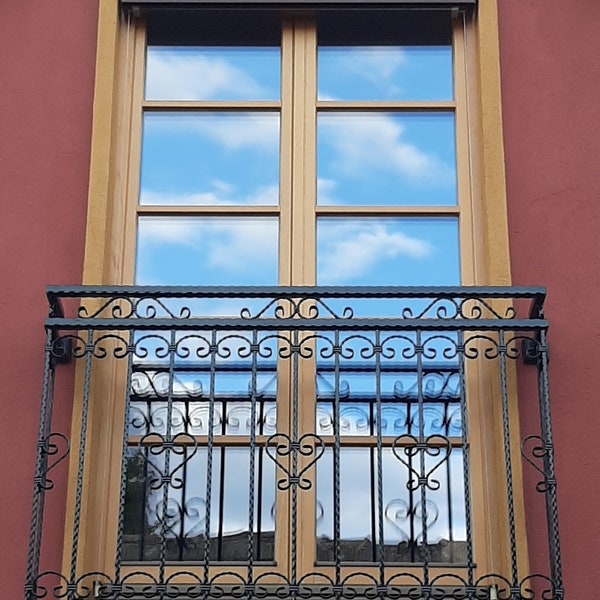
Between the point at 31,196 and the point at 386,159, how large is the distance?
150cm

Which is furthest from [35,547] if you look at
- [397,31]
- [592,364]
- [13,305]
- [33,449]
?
[397,31]

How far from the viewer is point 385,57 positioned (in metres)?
6.57

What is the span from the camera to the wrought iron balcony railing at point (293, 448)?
5477 millimetres

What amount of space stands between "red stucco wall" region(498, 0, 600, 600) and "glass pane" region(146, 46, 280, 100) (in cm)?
103

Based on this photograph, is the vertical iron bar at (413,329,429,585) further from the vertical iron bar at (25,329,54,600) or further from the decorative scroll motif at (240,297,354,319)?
the vertical iron bar at (25,329,54,600)

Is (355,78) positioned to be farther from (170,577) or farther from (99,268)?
(170,577)

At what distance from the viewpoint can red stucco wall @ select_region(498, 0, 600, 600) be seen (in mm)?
5586

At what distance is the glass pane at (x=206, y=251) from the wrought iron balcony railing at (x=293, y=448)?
0.85 ft

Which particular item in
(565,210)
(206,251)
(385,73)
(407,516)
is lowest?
(407,516)

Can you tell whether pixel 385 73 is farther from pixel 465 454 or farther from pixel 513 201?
pixel 465 454

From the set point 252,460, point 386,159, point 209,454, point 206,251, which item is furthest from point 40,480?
point 386,159

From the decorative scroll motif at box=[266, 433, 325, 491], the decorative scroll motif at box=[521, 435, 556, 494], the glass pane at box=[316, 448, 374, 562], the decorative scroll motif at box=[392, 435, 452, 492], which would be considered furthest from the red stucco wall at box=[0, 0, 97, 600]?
the decorative scroll motif at box=[521, 435, 556, 494]

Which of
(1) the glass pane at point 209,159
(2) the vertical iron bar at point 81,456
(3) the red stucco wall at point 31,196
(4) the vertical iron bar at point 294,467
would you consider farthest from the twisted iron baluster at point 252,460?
(1) the glass pane at point 209,159

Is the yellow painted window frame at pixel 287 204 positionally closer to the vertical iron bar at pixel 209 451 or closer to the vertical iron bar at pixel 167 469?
the vertical iron bar at pixel 167 469
